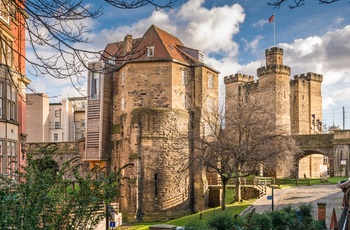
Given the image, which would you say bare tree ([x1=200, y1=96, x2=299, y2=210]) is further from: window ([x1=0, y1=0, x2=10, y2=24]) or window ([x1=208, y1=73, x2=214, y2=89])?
window ([x1=0, y1=0, x2=10, y2=24])

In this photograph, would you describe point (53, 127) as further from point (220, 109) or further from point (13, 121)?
point (13, 121)

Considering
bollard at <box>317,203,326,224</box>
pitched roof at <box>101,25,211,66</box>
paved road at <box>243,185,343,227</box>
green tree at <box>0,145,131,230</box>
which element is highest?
pitched roof at <box>101,25,211,66</box>

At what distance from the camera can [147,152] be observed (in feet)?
119

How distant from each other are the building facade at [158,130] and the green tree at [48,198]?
24212 mm

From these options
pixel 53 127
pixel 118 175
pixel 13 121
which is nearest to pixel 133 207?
pixel 13 121

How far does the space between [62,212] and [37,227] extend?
2.63ft

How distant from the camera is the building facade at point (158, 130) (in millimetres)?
35844

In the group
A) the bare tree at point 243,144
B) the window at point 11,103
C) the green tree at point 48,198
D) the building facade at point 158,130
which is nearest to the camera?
the green tree at point 48,198

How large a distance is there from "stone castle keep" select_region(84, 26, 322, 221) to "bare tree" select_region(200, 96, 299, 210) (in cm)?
214

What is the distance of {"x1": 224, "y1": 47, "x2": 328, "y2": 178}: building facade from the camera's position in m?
63.0

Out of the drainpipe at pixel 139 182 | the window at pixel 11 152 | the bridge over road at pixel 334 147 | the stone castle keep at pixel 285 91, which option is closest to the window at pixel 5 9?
the window at pixel 11 152

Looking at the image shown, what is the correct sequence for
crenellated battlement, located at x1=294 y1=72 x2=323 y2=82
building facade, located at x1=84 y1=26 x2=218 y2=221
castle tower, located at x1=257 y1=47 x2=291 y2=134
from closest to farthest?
building facade, located at x1=84 y1=26 x2=218 y2=221, castle tower, located at x1=257 y1=47 x2=291 y2=134, crenellated battlement, located at x1=294 y1=72 x2=323 y2=82

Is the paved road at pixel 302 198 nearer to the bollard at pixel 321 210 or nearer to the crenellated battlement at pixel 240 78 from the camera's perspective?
the bollard at pixel 321 210

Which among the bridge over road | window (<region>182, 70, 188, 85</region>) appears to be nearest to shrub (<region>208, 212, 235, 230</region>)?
window (<region>182, 70, 188, 85</region>)
